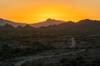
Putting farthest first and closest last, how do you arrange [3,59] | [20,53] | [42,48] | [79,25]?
[79,25], [42,48], [20,53], [3,59]

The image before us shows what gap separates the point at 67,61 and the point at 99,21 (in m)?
156

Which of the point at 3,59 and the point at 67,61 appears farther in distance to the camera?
the point at 3,59

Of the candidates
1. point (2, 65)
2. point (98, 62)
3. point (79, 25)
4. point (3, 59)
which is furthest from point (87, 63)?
point (79, 25)

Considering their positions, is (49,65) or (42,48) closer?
(49,65)

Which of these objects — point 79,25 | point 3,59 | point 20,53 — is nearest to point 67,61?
point 3,59

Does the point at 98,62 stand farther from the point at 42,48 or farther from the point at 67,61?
the point at 42,48

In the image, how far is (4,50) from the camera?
61.4 m

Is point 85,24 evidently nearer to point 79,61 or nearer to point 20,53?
point 20,53

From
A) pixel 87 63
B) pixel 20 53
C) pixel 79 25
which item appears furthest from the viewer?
pixel 79 25

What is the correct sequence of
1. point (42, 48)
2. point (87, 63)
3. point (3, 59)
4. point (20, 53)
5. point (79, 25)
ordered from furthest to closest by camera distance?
point (79, 25) < point (42, 48) < point (20, 53) < point (3, 59) < point (87, 63)

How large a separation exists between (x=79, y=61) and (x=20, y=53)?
51.1ft

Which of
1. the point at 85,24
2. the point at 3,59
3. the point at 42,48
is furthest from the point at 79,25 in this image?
the point at 3,59

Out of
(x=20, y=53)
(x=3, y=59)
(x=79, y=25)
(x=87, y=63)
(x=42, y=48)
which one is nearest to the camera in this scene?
(x=87, y=63)

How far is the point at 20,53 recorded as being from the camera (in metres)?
58.7
